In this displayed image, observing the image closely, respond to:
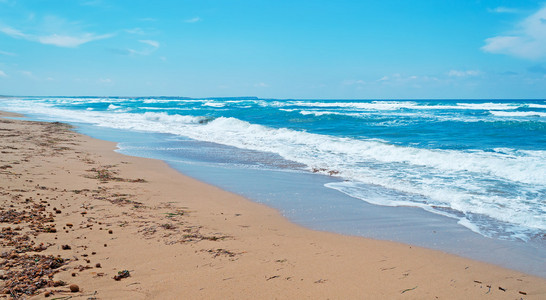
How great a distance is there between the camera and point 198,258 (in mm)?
3627

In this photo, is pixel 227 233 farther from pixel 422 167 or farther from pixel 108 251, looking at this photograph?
pixel 422 167

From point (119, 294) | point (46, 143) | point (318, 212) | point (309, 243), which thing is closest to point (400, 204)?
point (318, 212)

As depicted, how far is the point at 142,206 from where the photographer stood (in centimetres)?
552

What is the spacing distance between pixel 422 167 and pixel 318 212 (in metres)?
5.76

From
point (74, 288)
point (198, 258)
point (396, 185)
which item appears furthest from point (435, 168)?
point (74, 288)

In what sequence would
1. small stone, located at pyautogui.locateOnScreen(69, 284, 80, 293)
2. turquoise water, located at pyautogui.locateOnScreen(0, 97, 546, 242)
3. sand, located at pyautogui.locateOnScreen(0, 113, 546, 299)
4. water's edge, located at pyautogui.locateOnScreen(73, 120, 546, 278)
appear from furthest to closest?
turquoise water, located at pyautogui.locateOnScreen(0, 97, 546, 242), water's edge, located at pyautogui.locateOnScreen(73, 120, 546, 278), sand, located at pyautogui.locateOnScreen(0, 113, 546, 299), small stone, located at pyautogui.locateOnScreen(69, 284, 80, 293)

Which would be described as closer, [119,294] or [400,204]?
[119,294]

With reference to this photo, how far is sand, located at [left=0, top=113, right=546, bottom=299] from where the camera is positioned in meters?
3.03

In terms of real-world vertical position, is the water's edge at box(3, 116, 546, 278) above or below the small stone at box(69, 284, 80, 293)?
below

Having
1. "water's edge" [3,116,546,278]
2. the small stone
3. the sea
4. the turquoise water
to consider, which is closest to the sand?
the small stone

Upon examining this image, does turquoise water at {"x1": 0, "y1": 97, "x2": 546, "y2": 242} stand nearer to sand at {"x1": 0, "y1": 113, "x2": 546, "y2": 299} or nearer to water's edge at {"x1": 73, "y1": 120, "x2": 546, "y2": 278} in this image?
water's edge at {"x1": 73, "y1": 120, "x2": 546, "y2": 278}

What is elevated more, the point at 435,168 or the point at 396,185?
the point at 435,168

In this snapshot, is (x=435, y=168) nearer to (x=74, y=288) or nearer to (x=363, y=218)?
(x=363, y=218)

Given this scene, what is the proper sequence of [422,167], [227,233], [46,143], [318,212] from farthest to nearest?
[46,143] → [422,167] → [318,212] → [227,233]
